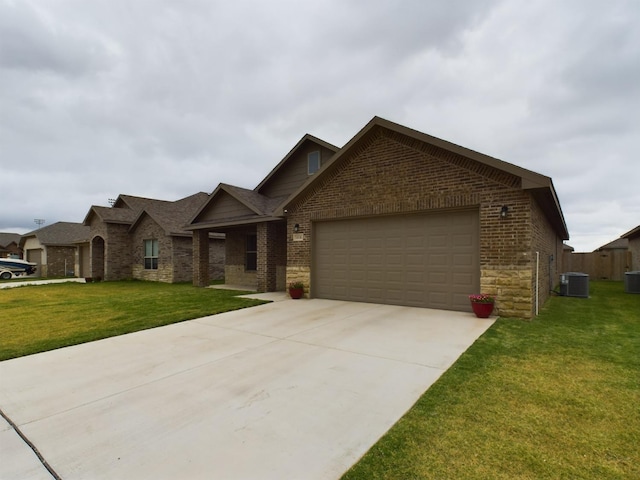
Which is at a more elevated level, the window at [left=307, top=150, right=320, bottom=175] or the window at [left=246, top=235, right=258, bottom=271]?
the window at [left=307, top=150, right=320, bottom=175]

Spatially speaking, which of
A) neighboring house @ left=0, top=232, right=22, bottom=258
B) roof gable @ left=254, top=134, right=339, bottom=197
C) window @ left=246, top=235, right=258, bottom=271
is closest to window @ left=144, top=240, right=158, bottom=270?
window @ left=246, top=235, right=258, bottom=271

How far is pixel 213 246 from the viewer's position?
→ 21.6 m

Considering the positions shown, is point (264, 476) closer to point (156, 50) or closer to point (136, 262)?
point (156, 50)

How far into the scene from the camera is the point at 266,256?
45.6ft

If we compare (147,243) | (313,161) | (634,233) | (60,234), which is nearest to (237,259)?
(313,161)

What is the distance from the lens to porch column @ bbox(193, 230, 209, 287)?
16.9 m

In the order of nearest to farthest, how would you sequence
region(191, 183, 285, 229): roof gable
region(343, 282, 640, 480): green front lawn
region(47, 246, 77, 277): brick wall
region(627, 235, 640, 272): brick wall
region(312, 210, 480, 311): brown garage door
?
1. region(343, 282, 640, 480): green front lawn
2. region(312, 210, 480, 311): brown garage door
3. region(191, 183, 285, 229): roof gable
4. region(627, 235, 640, 272): brick wall
5. region(47, 246, 77, 277): brick wall

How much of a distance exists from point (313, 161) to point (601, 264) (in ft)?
73.6

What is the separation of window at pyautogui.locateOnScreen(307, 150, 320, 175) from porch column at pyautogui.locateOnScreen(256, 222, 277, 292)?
3962mm

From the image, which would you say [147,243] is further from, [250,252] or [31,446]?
[31,446]

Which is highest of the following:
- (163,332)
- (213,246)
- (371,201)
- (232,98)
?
(232,98)

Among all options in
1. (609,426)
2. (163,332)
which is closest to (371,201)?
(163,332)

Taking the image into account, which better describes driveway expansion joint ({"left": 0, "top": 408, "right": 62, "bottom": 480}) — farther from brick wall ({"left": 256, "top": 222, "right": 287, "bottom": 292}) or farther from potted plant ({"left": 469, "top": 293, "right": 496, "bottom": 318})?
brick wall ({"left": 256, "top": 222, "right": 287, "bottom": 292})

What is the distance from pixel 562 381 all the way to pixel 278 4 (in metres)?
11.9
